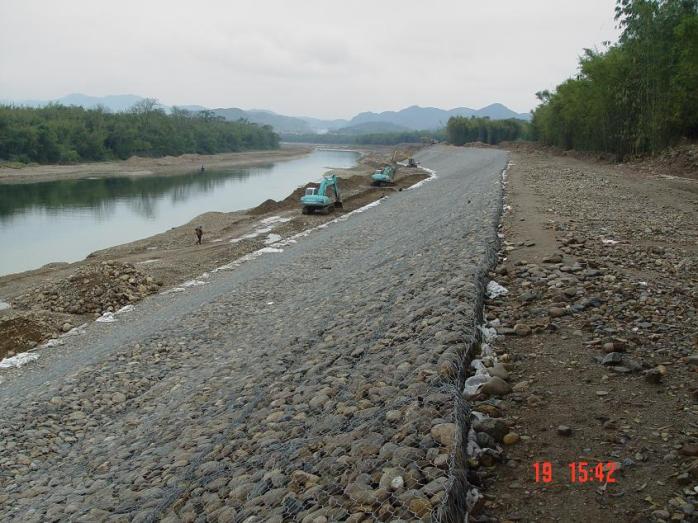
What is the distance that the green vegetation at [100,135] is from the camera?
6765 cm

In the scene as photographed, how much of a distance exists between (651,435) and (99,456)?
18.6 ft

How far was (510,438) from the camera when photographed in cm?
396

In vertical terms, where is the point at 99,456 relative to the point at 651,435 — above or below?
below

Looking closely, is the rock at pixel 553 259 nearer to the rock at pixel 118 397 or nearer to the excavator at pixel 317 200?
the rock at pixel 118 397

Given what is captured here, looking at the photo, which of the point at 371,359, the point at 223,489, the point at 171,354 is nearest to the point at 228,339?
the point at 171,354

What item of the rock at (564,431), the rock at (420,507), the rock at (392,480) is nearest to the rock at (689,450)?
the rock at (564,431)

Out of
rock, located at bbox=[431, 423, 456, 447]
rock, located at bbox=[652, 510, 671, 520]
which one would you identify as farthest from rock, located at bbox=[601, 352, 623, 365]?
rock, located at bbox=[652, 510, 671, 520]

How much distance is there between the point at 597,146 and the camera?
42.4 m

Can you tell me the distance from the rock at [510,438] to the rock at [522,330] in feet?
6.56

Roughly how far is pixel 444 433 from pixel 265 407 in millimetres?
2555

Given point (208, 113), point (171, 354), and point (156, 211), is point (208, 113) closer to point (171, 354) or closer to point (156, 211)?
point (156, 211)

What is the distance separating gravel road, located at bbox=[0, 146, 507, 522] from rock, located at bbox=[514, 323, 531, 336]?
0.60 m
